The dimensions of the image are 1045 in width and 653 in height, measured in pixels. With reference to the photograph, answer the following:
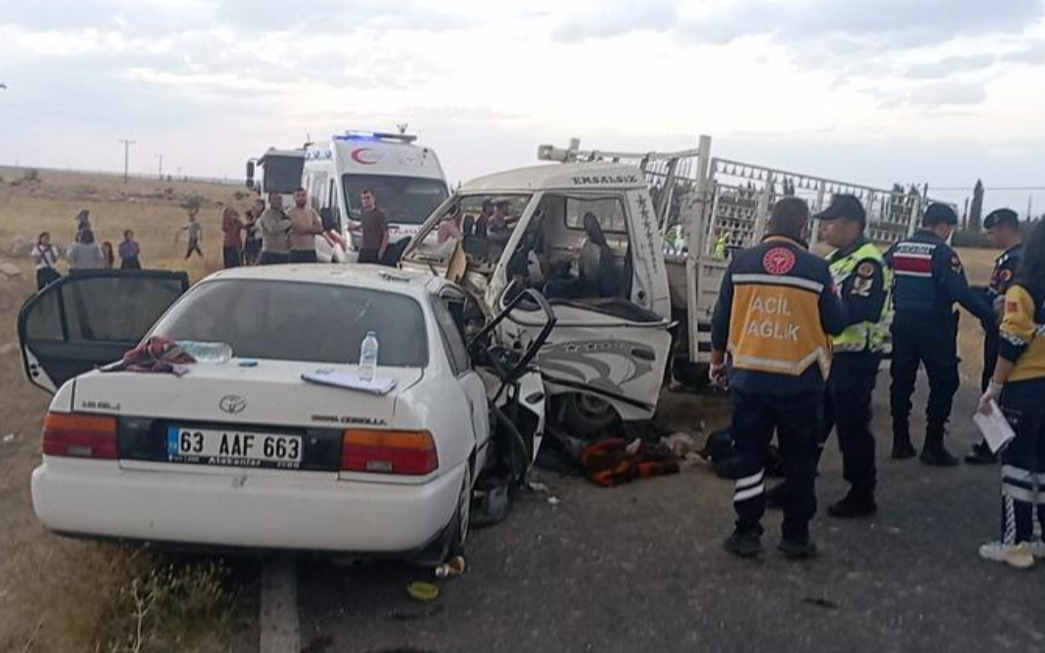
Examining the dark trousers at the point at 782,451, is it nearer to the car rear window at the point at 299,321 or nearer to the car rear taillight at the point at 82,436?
the car rear window at the point at 299,321

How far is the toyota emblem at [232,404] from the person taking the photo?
413 centimetres

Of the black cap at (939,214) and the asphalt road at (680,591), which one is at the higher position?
the black cap at (939,214)

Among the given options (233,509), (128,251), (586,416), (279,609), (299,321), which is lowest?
(279,609)

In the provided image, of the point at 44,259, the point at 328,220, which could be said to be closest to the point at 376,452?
the point at 328,220

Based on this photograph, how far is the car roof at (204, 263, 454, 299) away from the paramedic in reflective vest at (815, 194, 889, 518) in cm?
233

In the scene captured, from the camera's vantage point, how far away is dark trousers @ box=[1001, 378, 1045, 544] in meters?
5.18

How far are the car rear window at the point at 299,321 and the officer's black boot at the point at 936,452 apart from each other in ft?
14.1

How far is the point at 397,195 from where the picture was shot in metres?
15.8

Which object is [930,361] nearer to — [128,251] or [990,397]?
[990,397]

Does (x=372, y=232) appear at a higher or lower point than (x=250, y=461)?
higher

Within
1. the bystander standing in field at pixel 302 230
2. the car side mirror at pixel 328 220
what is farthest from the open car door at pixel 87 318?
the car side mirror at pixel 328 220

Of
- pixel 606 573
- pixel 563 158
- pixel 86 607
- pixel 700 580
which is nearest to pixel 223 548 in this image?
pixel 86 607

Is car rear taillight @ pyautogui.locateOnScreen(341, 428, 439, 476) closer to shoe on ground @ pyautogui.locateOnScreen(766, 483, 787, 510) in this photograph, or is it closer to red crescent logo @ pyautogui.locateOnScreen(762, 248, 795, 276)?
red crescent logo @ pyautogui.locateOnScreen(762, 248, 795, 276)

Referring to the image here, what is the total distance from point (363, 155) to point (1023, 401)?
1214 centimetres
